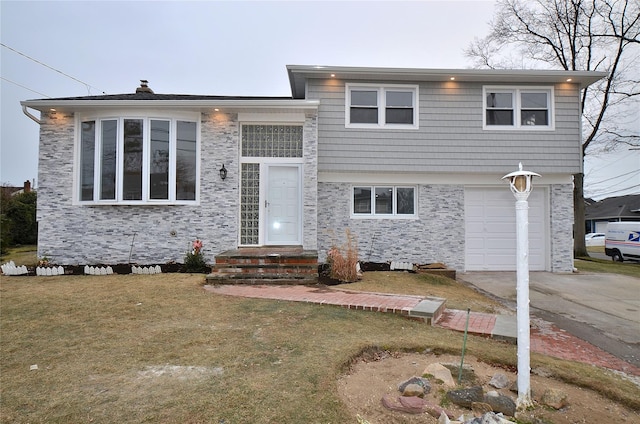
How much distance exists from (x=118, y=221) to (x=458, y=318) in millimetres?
8165

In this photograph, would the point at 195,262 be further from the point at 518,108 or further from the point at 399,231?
the point at 518,108

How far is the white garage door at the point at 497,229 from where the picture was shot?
10180mm

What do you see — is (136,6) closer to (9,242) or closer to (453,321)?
(9,242)

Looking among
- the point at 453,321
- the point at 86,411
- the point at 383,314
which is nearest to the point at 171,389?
the point at 86,411

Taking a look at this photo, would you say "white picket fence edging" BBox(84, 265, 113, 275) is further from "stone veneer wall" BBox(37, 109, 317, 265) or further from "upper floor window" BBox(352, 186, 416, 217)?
"upper floor window" BBox(352, 186, 416, 217)

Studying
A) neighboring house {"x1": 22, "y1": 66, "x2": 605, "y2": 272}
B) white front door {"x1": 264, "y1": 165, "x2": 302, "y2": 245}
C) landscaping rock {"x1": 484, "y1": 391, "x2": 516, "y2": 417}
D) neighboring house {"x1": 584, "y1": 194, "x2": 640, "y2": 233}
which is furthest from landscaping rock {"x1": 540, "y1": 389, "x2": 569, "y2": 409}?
neighboring house {"x1": 584, "y1": 194, "x2": 640, "y2": 233}

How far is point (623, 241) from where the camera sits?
16281 mm

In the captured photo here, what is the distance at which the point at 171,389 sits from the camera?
9.14 feet

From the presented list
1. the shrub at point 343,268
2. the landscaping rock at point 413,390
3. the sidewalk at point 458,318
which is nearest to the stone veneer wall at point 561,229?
the sidewalk at point 458,318

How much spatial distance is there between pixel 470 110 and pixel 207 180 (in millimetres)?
7578

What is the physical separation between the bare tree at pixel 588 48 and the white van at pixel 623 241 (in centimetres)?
149

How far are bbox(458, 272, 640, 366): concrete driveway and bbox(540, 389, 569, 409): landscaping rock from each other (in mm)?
2129

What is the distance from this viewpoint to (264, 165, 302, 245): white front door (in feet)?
30.7

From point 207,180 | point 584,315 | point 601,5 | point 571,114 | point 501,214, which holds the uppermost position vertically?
point 601,5
